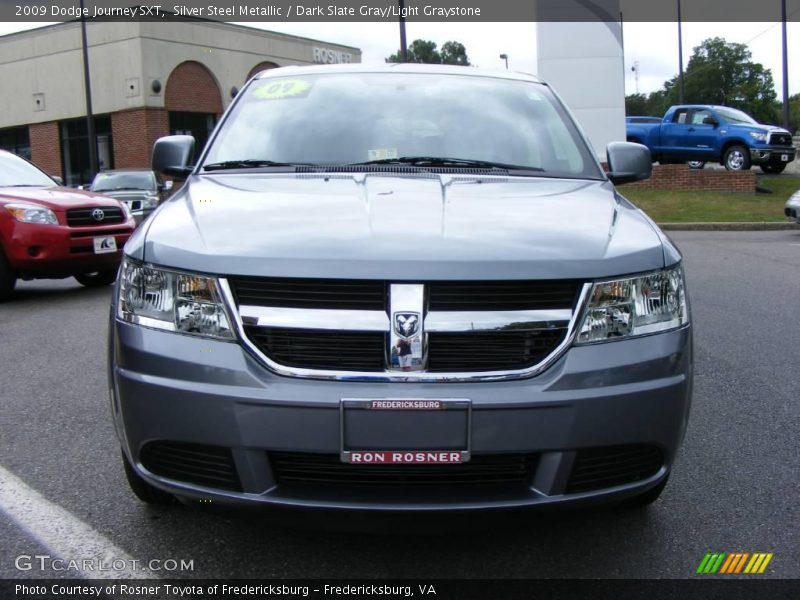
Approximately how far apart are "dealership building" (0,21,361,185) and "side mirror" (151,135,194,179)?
28.0m

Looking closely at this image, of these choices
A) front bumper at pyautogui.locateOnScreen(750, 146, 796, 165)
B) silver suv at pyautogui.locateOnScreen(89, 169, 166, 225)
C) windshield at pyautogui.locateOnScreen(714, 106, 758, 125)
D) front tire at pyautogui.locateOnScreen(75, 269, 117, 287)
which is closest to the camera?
front tire at pyautogui.locateOnScreen(75, 269, 117, 287)

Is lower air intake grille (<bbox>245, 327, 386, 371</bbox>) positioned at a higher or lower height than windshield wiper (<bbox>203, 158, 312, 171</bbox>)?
lower

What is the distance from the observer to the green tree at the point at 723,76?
88312 mm

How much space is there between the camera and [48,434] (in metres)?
3.97

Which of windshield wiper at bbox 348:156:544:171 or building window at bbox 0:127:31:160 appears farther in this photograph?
building window at bbox 0:127:31:160

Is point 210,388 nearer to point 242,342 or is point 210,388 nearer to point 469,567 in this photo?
point 242,342

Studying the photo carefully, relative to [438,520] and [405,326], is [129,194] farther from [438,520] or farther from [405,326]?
[438,520]

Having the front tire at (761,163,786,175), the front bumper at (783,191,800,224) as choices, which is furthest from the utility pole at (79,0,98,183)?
the front bumper at (783,191,800,224)

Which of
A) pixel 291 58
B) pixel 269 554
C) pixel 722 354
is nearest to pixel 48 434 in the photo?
pixel 269 554

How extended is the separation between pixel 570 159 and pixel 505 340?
1.53 m

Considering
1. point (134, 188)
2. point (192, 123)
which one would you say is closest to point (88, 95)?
point (192, 123)

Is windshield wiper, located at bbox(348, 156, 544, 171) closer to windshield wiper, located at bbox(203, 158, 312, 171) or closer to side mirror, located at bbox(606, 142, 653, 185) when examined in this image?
windshield wiper, located at bbox(203, 158, 312, 171)

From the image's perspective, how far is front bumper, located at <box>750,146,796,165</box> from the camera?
823 inches

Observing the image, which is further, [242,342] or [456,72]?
[456,72]
